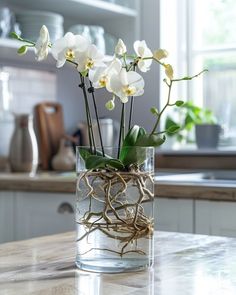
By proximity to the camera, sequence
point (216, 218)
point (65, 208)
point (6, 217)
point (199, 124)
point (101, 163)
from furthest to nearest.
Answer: point (199, 124), point (6, 217), point (65, 208), point (216, 218), point (101, 163)

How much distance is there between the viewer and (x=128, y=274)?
111 centimetres

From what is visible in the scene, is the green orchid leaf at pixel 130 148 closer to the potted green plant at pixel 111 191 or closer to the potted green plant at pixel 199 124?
the potted green plant at pixel 111 191

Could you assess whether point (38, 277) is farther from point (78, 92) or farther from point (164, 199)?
point (78, 92)

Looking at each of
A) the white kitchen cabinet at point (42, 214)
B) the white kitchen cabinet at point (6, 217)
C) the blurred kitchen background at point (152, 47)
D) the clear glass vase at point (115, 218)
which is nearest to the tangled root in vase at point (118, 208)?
the clear glass vase at point (115, 218)

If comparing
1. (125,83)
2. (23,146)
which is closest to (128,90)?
(125,83)

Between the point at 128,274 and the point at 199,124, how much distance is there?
211cm

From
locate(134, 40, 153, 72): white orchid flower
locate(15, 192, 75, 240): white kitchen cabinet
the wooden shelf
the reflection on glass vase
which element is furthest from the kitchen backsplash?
locate(134, 40, 153, 72): white orchid flower

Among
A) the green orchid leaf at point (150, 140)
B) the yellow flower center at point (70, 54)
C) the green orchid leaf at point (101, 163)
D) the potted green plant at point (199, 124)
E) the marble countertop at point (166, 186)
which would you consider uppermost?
the yellow flower center at point (70, 54)

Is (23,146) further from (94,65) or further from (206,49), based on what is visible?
(94,65)

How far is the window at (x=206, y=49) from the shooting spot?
329 cm

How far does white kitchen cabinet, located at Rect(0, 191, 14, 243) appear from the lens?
8.70ft

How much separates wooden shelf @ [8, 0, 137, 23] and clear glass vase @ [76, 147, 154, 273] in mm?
2095

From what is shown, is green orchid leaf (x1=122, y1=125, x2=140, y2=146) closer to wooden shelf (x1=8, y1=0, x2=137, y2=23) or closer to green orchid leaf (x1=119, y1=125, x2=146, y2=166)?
green orchid leaf (x1=119, y1=125, x2=146, y2=166)

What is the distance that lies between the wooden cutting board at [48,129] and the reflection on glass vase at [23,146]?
0.18 metres
